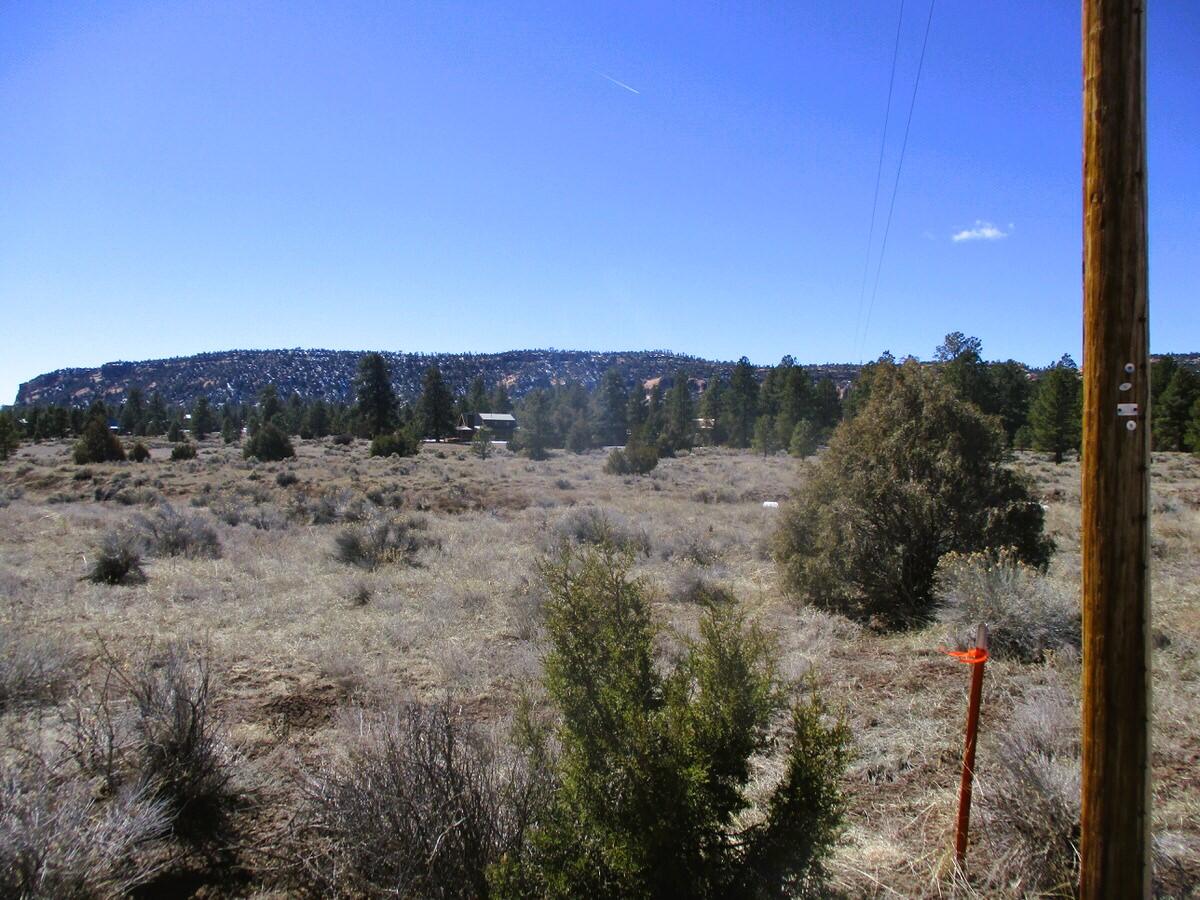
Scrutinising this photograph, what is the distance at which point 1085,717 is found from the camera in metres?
2.63

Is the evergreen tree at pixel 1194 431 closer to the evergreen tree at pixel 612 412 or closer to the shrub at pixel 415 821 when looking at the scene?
the evergreen tree at pixel 612 412

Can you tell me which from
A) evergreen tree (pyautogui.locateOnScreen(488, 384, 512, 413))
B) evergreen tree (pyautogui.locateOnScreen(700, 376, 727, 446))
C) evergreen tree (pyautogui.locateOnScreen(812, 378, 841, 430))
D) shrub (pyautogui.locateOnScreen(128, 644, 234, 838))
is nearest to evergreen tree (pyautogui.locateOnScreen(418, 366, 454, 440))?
evergreen tree (pyautogui.locateOnScreen(488, 384, 512, 413))

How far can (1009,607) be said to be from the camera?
279 inches

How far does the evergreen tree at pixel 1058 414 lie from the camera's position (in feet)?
143

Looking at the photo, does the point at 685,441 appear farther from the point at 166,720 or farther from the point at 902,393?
the point at 166,720

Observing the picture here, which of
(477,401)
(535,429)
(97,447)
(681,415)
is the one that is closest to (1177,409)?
(681,415)

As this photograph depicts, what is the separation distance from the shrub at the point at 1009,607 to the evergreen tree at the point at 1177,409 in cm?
4957

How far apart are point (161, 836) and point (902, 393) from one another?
364 inches

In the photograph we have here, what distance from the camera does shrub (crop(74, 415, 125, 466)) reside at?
36.4 metres

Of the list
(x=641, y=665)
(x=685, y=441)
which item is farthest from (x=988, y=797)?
(x=685, y=441)

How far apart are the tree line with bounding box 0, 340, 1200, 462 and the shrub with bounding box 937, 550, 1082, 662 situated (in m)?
27.7

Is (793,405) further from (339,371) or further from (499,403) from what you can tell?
(339,371)

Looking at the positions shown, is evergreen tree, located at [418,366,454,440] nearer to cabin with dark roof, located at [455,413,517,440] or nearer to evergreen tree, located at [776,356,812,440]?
cabin with dark roof, located at [455,413,517,440]

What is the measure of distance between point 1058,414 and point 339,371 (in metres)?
128
